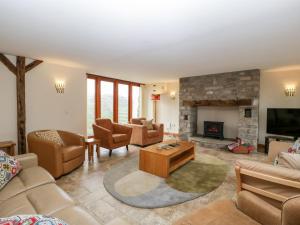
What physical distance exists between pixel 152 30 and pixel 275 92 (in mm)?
4414

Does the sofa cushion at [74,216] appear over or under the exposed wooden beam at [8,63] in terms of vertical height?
under

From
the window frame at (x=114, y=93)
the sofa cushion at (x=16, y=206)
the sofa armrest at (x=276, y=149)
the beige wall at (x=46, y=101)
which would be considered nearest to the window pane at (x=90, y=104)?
the window frame at (x=114, y=93)

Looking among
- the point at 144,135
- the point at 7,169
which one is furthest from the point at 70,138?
the point at 144,135

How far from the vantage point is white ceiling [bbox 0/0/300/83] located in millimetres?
1778

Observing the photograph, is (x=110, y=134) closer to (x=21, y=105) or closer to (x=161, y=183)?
(x=161, y=183)

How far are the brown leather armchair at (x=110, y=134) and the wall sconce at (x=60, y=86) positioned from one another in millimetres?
1206

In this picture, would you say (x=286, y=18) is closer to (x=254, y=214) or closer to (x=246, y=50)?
(x=246, y=50)

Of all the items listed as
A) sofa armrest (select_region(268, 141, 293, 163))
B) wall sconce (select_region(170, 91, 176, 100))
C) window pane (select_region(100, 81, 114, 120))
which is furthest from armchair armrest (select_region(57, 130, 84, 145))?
wall sconce (select_region(170, 91, 176, 100))

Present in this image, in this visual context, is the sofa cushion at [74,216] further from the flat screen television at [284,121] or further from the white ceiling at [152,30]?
the flat screen television at [284,121]

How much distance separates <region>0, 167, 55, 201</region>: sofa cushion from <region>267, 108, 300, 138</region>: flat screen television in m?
5.26

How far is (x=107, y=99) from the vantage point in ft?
21.4

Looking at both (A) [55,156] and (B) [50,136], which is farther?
(B) [50,136]

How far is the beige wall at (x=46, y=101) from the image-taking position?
361 cm

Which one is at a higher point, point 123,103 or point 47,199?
point 123,103
